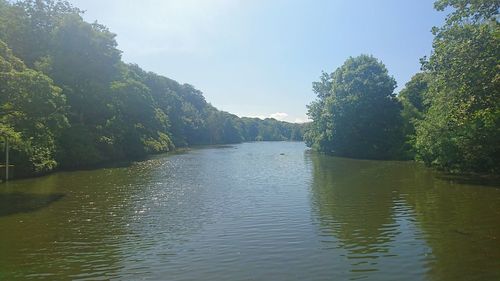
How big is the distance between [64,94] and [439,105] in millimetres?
39663

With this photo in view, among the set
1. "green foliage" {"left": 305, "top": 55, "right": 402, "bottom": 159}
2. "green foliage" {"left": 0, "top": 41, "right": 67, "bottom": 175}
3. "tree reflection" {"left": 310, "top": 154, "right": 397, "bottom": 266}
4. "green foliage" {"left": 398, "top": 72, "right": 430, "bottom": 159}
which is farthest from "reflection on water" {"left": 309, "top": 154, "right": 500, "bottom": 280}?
"green foliage" {"left": 305, "top": 55, "right": 402, "bottom": 159}

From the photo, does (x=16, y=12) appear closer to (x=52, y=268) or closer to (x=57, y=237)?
(x=57, y=237)

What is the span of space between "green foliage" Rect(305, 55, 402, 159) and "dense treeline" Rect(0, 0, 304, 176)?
35.1m

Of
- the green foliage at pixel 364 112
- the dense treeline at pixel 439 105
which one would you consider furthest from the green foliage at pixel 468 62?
the green foliage at pixel 364 112

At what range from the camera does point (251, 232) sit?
56.5 ft

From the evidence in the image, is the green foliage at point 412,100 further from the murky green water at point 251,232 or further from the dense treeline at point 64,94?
the dense treeline at point 64,94

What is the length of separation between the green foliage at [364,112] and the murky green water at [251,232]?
36.5m

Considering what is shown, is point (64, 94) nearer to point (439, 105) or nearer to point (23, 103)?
point (23, 103)

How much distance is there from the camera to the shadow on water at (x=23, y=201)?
21656 mm

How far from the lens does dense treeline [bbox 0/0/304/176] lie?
29.0 metres

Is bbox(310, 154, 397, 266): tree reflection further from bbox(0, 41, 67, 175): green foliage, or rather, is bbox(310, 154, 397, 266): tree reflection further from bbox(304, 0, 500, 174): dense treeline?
bbox(0, 41, 67, 175): green foliage

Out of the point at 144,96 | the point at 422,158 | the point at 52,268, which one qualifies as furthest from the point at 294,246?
the point at 144,96

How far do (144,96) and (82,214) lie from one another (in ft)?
190

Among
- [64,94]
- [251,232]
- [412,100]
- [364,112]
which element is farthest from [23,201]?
[412,100]
